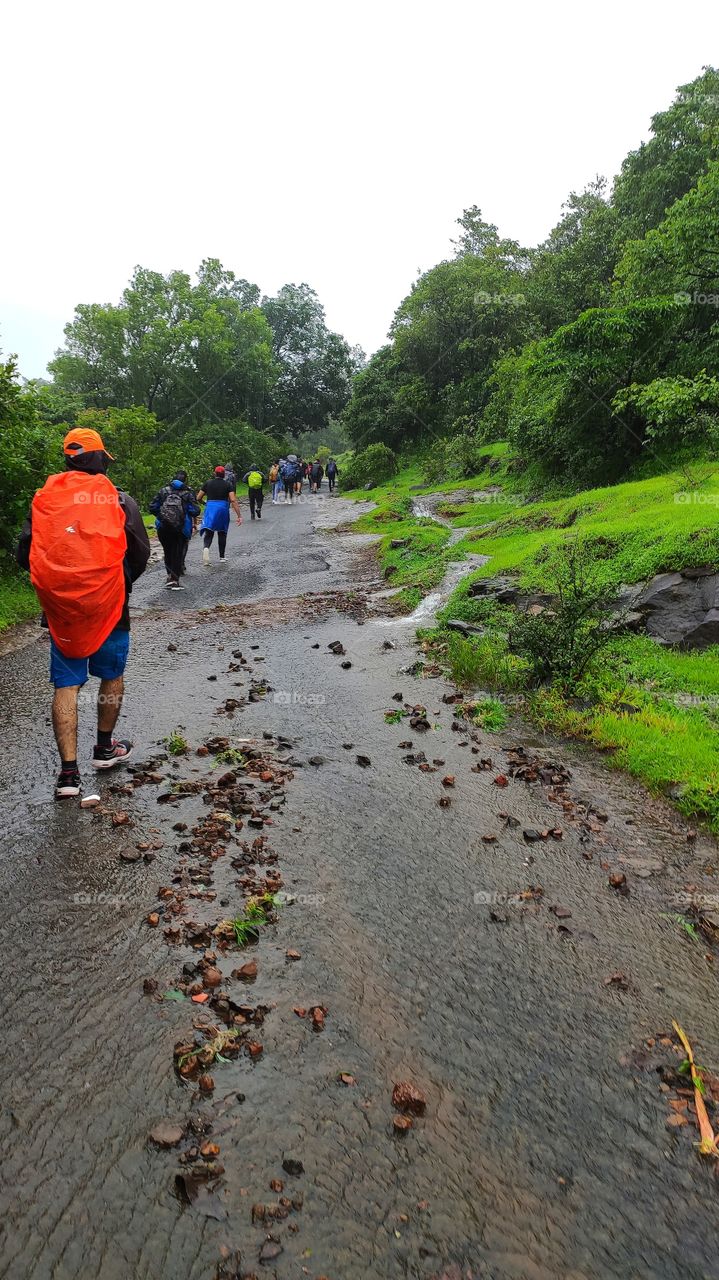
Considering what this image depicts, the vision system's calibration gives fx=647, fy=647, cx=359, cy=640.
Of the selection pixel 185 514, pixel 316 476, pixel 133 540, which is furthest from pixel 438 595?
pixel 316 476

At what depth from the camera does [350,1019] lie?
3.22 m

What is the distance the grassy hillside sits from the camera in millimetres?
6094

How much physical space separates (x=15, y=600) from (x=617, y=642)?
9.89m

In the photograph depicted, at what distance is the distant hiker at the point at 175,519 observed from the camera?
41.5 feet

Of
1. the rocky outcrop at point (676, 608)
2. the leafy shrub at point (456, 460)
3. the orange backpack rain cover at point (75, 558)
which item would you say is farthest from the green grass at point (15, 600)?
the leafy shrub at point (456, 460)

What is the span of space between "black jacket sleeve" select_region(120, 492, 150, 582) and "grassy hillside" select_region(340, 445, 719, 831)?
4.20 meters

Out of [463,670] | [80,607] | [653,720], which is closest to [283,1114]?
[80,607]

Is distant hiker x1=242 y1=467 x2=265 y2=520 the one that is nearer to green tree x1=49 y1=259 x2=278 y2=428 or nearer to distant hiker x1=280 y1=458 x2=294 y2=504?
distant hiker x1=280 y1=458 x2=294 y2=504

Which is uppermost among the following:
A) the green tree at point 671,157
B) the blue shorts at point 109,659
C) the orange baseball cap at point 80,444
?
the green tree at point 671,157

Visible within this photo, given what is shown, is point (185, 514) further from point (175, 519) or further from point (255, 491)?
point (255, 491)

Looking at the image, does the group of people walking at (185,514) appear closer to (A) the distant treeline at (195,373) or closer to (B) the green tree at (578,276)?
(A) the distant treeline at (195,373)

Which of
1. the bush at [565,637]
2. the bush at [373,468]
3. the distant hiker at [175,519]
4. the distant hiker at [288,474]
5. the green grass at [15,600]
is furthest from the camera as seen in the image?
the bush at [373,468]

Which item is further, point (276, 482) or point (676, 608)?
point (276, 482)

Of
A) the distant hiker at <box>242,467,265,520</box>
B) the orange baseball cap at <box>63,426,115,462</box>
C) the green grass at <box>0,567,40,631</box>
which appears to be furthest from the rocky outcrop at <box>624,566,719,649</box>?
the distant hiker at <box>242,467,265,520</box>
